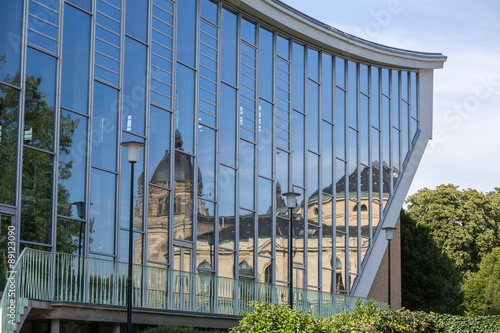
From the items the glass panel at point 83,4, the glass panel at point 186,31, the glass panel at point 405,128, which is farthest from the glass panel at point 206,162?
the glass panel at point 405,128

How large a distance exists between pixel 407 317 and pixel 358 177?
14.2 meters

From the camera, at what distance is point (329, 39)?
3325 centimetres

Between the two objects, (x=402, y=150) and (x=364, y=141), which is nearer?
(x=364, y=141)

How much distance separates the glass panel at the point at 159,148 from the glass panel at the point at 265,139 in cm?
570

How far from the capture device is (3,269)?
17.5 m

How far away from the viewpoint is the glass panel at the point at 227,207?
26.2m

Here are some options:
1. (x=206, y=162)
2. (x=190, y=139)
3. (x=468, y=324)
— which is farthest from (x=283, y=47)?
(x=468, y=324)

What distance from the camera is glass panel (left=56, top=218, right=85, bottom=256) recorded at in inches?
771

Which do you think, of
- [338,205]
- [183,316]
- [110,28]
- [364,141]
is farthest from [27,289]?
[364,141]

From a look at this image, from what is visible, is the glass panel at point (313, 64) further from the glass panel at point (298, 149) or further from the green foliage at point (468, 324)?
the green foliage at point (468, 324)

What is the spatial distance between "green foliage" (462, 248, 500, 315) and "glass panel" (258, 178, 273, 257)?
31.3m

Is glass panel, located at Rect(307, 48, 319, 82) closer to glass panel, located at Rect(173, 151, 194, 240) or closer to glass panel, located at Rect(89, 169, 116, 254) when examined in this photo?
glass panel, located at Rect(173, 151, 194, 240)

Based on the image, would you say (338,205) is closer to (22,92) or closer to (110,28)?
(110,28)

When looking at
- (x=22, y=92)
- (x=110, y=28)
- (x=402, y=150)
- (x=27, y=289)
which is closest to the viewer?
(x=27, y=289)
